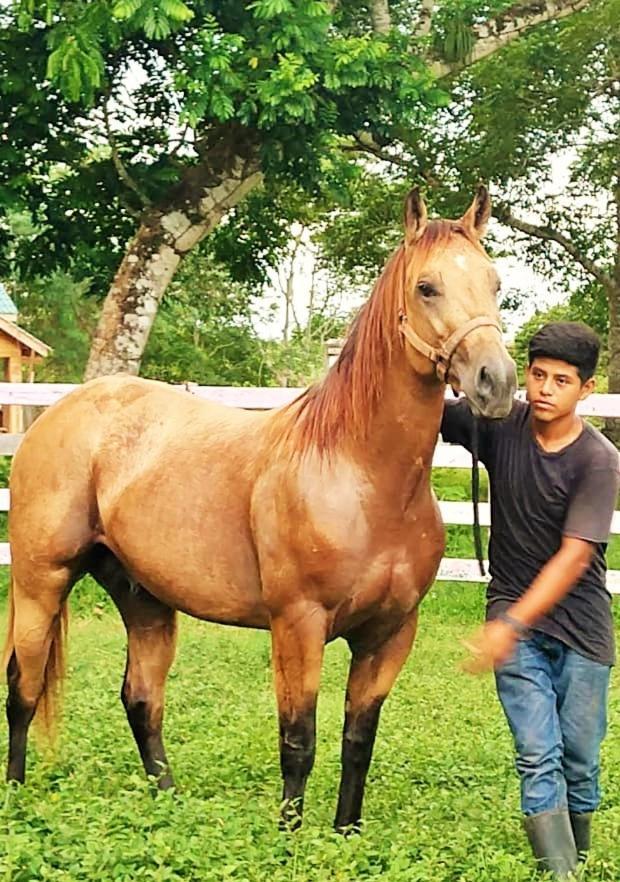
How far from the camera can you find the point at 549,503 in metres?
3.22

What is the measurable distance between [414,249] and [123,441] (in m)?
1.59

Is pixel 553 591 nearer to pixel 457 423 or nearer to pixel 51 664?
pixel 457 423

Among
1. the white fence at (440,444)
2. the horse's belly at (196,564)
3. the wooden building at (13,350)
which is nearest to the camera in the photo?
the horse's belly at (196,564)

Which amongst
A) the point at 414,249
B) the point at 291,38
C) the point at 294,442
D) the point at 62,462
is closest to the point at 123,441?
the point at 62,462

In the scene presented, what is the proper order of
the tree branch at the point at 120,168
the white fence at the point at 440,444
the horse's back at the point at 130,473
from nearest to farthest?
the horse's back at the point at 130,473, the white fence at the point at 440,444, the tree branch at the point at 120,168

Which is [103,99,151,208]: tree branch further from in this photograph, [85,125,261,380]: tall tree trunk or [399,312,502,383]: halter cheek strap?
[399,312,502,383]: halter cheek strap

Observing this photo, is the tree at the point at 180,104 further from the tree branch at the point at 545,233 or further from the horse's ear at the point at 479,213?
the horse's ear at the point at 479,213

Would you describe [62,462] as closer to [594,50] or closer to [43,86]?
[43,86]

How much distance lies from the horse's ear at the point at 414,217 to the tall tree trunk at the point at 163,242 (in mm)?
6093

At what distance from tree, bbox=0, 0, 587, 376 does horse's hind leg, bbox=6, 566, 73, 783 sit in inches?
177

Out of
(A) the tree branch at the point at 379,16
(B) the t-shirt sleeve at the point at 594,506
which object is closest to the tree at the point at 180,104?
(A) the tree branch at the point at 379,16

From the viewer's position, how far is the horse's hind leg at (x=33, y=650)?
4.39m

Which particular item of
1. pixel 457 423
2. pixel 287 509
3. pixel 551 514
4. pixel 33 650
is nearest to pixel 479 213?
pixel 457 423

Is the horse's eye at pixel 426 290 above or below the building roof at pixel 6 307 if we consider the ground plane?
above
